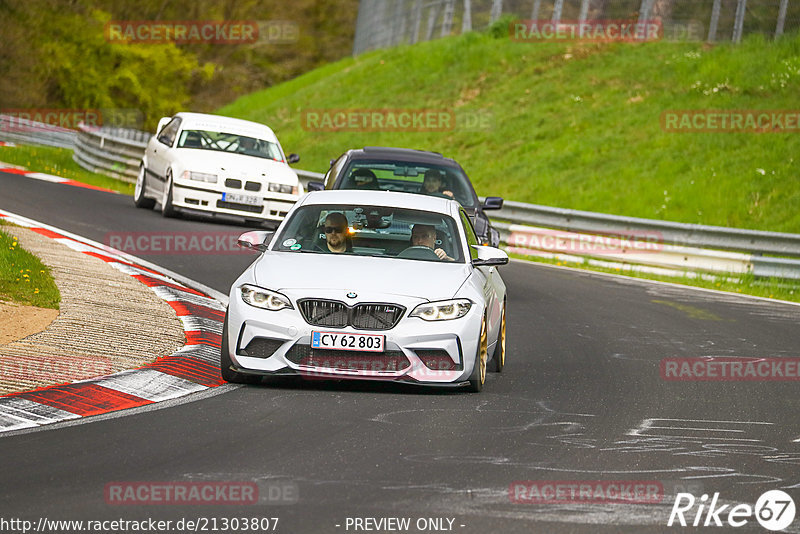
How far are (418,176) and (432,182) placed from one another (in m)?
0.33

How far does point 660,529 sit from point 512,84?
32.7 meters

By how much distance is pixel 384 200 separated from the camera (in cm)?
1026

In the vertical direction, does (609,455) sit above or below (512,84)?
below

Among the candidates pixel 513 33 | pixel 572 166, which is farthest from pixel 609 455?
pixel 513 33

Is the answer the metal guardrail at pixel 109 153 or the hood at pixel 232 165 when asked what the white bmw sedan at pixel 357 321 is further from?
the metal guardrail at pixel 109 153

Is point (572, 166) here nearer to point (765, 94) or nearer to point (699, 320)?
point (765, 94)

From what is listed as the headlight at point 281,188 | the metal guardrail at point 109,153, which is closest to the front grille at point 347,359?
the headlight at point 281,188

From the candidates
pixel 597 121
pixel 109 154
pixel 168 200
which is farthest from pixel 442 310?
pixel 597 121

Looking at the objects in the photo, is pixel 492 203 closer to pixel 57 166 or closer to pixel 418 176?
pixel 418 176

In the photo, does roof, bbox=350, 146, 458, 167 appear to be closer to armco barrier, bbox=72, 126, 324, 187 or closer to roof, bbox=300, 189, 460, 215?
roof, bbox=300, 189, 460, 215

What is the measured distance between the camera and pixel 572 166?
30.1 m

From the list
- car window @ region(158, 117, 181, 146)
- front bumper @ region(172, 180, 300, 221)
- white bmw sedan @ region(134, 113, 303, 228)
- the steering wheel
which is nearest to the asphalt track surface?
the steering wheel

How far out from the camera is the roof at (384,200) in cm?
1016

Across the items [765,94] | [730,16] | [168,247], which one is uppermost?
[730,16]
